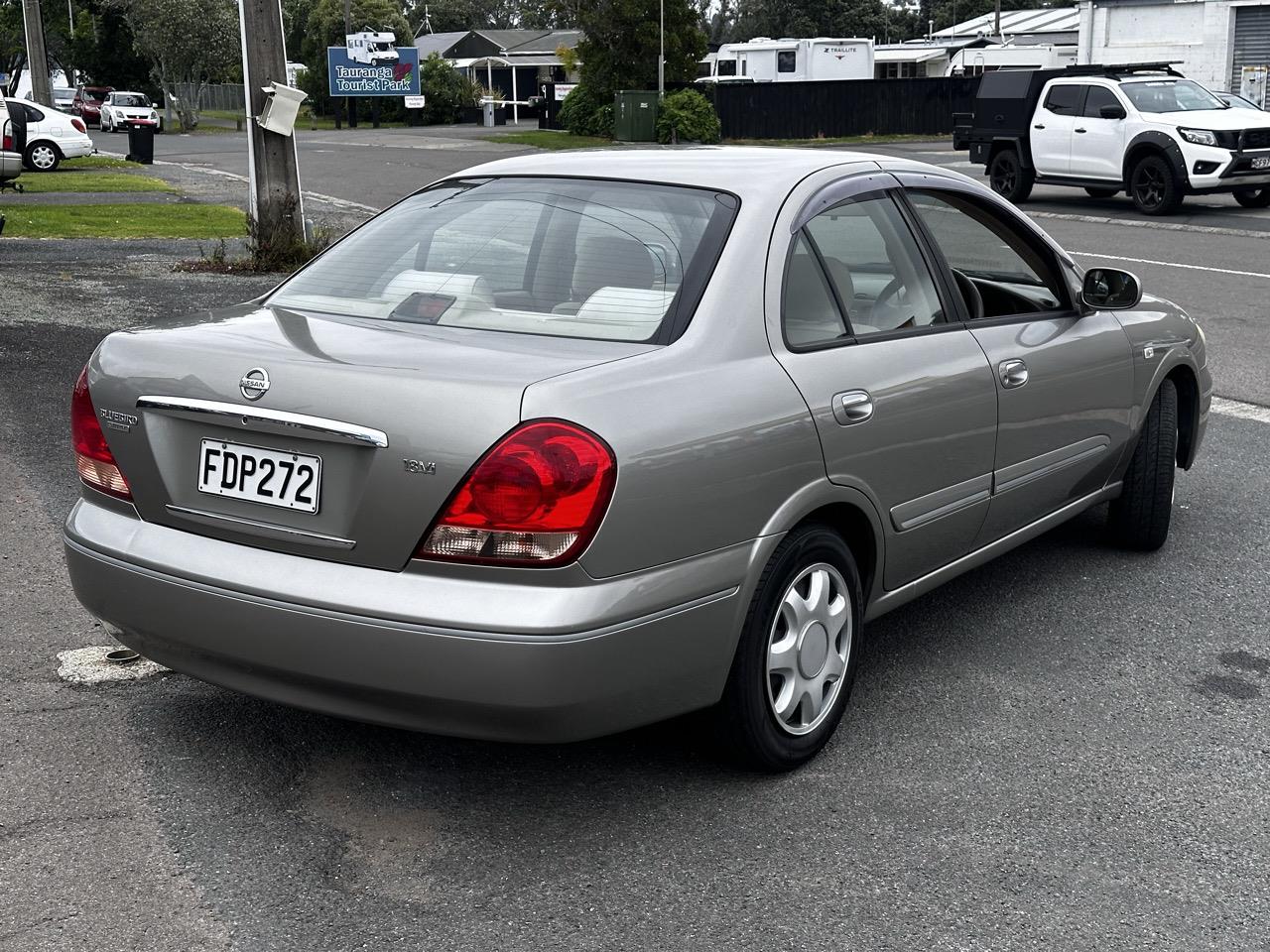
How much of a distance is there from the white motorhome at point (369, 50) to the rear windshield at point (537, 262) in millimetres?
46452

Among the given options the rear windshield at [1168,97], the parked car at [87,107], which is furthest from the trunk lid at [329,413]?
the parked car at [87,107]

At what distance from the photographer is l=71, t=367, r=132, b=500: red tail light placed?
369cm

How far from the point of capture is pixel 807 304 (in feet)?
12.9

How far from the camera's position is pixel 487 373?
3273mm

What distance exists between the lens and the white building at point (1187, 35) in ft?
122

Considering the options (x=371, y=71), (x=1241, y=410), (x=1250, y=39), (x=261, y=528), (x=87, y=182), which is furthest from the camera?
(x=371, y=71)

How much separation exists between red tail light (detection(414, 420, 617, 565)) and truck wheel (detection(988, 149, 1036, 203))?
20.9m

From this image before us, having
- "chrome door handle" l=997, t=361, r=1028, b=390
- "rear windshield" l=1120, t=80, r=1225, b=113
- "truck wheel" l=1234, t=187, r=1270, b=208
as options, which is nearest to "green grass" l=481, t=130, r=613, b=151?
"rear windshield" l=1120, t=80, r=1225, b=113

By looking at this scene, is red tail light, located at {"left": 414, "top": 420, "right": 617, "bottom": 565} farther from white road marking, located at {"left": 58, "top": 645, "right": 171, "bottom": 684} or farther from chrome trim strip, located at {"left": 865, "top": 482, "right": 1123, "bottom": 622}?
white road marking, located at {"left": 58, "top": 645, "right": 171, "bottom": 684}

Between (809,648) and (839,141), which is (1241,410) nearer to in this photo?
(809,648)

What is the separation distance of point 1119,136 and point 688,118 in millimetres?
23773

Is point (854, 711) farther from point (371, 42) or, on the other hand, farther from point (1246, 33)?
point (371, 42)

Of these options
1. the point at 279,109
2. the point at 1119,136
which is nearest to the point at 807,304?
the point at 279,109

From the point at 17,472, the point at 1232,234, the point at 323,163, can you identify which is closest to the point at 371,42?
the point at 323,163
